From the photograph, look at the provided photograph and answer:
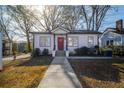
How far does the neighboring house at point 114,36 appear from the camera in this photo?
1955 cm

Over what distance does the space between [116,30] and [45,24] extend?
7.49 m

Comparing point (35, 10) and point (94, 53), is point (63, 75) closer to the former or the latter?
point (94, 53)

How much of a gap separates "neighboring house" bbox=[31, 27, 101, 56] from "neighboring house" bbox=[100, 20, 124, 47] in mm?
2226

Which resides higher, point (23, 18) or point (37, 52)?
point (23, 18)

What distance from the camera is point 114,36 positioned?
67.2 feet

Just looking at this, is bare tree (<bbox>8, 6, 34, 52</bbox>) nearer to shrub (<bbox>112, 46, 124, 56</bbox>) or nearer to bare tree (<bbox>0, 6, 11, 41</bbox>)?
bare tree (<bbox>0, 6, 11, 41</bbox>)

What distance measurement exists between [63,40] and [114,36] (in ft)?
16.7

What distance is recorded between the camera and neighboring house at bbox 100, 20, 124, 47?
19.5m

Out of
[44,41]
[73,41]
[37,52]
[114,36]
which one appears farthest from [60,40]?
[114,36]

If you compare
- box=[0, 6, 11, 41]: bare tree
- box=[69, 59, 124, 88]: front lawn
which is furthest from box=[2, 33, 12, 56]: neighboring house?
box=[69, 59, 124, 88]: front lawn

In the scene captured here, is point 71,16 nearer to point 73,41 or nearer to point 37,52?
point 73,41

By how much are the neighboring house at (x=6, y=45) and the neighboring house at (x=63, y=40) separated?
123 inches

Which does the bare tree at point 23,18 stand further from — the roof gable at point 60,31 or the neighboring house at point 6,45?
the roof gable at point 60,31
